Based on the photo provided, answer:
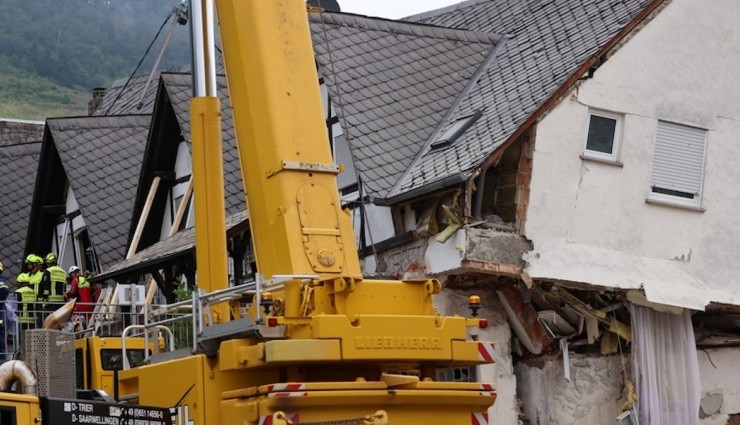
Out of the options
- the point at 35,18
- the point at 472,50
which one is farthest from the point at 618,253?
the point at 35,18

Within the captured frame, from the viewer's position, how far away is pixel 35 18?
311ft

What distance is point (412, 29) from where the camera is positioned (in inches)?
1164

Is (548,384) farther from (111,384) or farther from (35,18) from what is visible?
(35,18)

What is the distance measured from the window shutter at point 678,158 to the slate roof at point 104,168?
39.7 ft

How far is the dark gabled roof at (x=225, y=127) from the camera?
1142 inches

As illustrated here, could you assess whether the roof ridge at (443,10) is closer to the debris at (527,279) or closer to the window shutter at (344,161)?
the window shutter at (344,161)

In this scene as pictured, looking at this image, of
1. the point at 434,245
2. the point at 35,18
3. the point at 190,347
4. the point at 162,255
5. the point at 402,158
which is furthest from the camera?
the point at 35,18

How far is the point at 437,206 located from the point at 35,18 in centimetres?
7420

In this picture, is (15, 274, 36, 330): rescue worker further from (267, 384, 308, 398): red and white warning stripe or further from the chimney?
the chimney

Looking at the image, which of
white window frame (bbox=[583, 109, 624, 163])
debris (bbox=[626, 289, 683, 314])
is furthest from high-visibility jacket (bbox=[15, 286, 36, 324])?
debris (bbox=[626, 289, 683, 314])

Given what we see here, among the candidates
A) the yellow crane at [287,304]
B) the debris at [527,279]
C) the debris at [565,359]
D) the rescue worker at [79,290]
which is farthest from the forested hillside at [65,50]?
the yellow crane at [287,304]

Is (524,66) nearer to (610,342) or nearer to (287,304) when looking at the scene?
(610,342)

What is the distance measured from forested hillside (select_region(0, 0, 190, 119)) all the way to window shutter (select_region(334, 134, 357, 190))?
185 feet

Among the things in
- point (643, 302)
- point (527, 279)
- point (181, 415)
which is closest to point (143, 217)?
point (527, 279)
